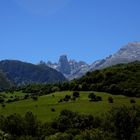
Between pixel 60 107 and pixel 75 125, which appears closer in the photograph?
pixel 75 125

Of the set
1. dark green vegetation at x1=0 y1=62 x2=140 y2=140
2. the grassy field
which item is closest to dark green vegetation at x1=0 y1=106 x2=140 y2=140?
dark green vegetation at x1=0 y1=62 x2=140 y2=140

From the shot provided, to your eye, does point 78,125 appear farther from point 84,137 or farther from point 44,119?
point 84,137

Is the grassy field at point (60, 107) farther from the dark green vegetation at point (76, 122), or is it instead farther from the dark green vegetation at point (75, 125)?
the dark green vegetation at point (75, 125)

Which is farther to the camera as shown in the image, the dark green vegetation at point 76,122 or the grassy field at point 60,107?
the grassy field at point 60,107

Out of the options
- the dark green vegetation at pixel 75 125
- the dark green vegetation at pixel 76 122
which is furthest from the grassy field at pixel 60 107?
the dark green vegetation at pixel 75 125

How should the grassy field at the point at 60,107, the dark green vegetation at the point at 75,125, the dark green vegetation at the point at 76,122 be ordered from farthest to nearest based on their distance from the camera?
1. the grassy field at the point at 60,107
2. the dark green vegetation at the point at 75,125
3. the dark green vegetation at the point at 76,122

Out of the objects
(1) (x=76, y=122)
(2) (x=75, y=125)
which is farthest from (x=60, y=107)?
(2) (x=75, y=125)

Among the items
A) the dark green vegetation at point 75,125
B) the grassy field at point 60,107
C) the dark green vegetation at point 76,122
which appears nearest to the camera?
the dark green vegetation at point 76,122

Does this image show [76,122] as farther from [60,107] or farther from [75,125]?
[60,107]

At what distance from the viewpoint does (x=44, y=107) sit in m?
188

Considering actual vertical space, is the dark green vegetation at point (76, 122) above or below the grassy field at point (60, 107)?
below

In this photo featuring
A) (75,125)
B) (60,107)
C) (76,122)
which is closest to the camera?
(75,125)

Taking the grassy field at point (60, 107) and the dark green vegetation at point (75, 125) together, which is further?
the grassy field at point (60, 107)

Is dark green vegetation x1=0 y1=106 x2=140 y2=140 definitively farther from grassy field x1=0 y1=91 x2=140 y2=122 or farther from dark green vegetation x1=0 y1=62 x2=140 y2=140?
grassy field x1=0 y1=91 x2=140 y2=122
